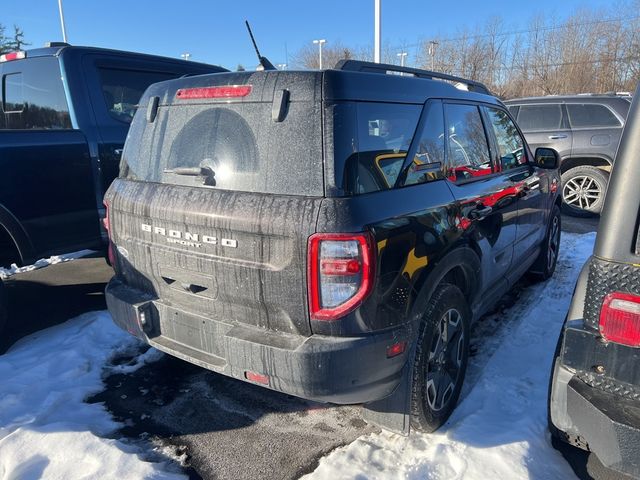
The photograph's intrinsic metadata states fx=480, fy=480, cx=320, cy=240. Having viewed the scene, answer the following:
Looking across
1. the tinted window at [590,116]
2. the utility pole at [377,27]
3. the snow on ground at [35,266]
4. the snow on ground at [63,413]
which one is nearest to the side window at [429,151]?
the snow on ground at [63,413]

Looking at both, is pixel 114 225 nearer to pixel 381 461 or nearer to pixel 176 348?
pixel 176 348

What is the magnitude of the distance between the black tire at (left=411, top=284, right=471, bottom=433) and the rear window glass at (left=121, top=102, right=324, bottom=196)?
100 cm

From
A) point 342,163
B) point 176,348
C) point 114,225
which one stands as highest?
point 342,163

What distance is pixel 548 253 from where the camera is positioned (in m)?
5.02

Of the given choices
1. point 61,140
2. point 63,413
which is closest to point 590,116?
point 61,140

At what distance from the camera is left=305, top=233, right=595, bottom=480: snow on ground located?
2395 mm

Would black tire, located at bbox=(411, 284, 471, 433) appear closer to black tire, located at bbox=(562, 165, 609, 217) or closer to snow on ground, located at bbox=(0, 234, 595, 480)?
snow on ground, located at bbox=(0, 234, 595, 480)

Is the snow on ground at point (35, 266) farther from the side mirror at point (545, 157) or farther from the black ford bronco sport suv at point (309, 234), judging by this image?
the side mirror at point (545, 157)

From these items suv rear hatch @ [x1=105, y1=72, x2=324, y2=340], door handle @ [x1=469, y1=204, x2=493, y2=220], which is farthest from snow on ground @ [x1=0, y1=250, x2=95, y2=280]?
door handle @ [x1=469, y1=204, x2=493, y2=220]

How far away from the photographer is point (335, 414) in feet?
9.91

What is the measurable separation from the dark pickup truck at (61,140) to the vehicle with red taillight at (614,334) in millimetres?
3769

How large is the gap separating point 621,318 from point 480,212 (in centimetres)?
139

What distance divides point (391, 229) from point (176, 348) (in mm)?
1340

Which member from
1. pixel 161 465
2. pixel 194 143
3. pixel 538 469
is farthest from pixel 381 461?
pixel 194 143
